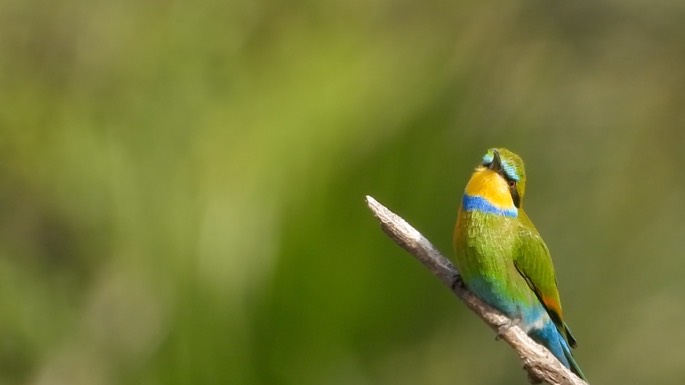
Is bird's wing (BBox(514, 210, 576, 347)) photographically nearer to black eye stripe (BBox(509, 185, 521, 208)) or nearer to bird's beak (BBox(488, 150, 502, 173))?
black eye stripe (BBox(509, 185, 521, 208))

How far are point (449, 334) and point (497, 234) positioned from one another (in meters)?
0.17

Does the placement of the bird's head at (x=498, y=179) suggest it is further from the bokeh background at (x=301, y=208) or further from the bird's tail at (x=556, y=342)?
the bird's tail at (x=556, y=342)

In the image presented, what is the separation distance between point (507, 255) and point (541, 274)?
0.23 ft

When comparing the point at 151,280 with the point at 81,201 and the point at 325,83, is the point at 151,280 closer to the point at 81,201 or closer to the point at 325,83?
the point at 81,201

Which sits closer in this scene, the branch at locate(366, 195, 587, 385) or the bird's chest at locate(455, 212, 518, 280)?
the branch at locate(366, 195, 587, 385)

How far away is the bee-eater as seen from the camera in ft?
5.36

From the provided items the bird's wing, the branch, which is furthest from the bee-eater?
the branch

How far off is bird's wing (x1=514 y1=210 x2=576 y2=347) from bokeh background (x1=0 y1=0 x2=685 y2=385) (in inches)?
4.3

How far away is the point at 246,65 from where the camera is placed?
6.70 ft

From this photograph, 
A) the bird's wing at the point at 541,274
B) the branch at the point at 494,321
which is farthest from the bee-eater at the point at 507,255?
the branch at the point at 494,321

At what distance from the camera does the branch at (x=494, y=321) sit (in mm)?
1391

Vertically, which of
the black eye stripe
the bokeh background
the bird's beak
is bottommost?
the bokeh background

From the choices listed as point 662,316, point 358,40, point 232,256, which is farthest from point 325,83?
point 662,316

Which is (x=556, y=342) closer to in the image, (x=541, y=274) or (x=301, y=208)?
(x=541, y=274)
